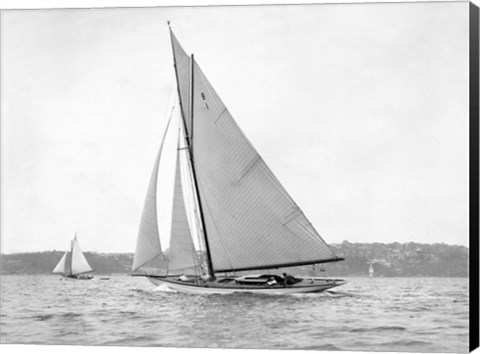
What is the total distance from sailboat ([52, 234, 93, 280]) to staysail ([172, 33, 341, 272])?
1660 mm

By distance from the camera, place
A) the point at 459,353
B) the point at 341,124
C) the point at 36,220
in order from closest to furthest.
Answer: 1. the point at 459,353
2. the point at 341,124
3. the point at 36,220

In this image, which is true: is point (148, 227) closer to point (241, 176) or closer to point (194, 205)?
point (194, 205)

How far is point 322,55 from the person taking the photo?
9.99 m

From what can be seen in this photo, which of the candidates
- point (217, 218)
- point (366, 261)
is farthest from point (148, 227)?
point (366, 261)

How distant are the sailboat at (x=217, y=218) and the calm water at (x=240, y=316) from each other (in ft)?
1.11

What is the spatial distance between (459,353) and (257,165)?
3031mm

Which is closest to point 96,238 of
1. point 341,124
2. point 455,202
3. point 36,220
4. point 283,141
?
point 36,220

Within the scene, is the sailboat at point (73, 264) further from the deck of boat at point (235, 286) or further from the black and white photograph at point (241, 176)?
the deck of boat at point (235, 286)

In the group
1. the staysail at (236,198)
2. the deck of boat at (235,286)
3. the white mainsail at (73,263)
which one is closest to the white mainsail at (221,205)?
the staysail at (236,198)

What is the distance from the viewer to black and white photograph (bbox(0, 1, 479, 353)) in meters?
9.55

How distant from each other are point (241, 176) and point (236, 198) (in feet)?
0.98

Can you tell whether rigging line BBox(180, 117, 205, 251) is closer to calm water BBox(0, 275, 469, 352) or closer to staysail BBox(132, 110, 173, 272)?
staysail BBox(132, 110, 173, 272)

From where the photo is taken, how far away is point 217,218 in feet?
37.0

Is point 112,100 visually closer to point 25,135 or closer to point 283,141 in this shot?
point 25,135
